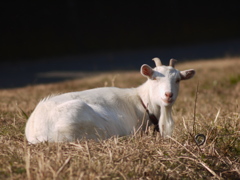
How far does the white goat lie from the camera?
600 centimetres

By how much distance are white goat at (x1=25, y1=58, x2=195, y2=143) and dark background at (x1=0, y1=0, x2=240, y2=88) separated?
10.8 m

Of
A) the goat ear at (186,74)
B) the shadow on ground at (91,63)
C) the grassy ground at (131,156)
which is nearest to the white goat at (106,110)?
the goat ear at (186,74)

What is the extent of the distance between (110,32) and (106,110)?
16.6m

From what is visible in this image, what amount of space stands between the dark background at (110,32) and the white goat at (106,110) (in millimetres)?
10769

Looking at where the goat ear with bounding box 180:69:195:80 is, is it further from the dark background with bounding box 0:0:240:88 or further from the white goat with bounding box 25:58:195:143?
the dark background with bounding box 0:0:240:88

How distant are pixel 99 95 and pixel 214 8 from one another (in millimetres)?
19561

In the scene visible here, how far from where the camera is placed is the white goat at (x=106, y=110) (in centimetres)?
600

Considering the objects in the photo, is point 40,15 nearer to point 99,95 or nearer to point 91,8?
point 91,8

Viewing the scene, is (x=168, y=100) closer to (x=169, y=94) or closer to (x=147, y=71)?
(x=169, y=94)

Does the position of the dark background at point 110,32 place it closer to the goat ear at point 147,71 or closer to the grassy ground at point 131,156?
the goat ear at point 147,71

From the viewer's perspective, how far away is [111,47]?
70.8 feet

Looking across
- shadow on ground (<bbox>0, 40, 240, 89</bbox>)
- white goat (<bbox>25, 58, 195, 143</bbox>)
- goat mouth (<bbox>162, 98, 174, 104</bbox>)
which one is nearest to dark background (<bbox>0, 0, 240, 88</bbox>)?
shadow on ground (<bbox>0, 40, 240, 89</bbox>)

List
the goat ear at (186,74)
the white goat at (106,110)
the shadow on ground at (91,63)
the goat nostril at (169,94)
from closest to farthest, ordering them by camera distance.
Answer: the white goat at (106,110), the goat nostril at (169,94), the goat ear at (186,74), the shadow on ground at (91,63)

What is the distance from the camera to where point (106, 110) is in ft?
22.5
